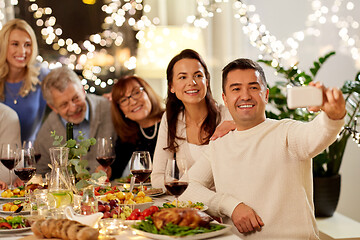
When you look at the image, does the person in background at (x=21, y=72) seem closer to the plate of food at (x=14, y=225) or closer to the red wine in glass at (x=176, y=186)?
the plate of food at (x=14, y=225)

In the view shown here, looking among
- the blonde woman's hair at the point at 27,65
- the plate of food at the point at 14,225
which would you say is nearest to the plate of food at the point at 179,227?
the plate of food at the point at 14,225

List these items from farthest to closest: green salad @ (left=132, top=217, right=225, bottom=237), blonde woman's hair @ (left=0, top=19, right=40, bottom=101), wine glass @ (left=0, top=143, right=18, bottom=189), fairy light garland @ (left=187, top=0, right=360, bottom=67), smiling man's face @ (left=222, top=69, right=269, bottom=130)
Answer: blonde woman's hair @ (left=0, top=19, right=40, bottom=101) < fairy light garland @ (left=187, top=0, right=360, bottom=67) < wine glass @ (left=0, top=143, right=18, bottom=189) < smiling man's face @ (left=222, top=69, right=269, bottom=130) < green salad @ (left=132, top=217, right=225, bottom=237)

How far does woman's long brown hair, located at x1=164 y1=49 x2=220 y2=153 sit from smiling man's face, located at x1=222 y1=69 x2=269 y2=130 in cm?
81

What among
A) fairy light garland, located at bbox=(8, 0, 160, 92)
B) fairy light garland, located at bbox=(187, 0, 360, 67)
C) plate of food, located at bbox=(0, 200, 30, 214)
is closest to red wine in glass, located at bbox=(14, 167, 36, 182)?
plate of food, located at bbox=(0, 200, 30, 214)

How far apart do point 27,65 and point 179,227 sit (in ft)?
9.66

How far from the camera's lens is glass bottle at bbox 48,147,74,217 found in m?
1.87

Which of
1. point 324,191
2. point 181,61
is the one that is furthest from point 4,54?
point 324,191

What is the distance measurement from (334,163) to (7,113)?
2.37 meters

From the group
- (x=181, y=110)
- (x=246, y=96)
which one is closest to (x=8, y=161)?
(x=181, y=110)

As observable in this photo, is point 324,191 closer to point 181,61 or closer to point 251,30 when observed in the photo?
point 251,30

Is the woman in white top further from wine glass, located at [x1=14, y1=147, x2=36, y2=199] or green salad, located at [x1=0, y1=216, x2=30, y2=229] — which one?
green salad, located at [x1=0, y1=216, x2=30, y2=229]

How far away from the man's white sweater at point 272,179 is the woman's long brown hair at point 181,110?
2.54ft

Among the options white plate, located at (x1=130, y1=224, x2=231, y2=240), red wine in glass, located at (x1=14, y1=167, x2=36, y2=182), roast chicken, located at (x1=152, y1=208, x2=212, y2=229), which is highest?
red wine in glass, located at (x1=14, y1=167, x2=36, y2=182)

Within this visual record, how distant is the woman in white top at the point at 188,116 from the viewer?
2.80 m
